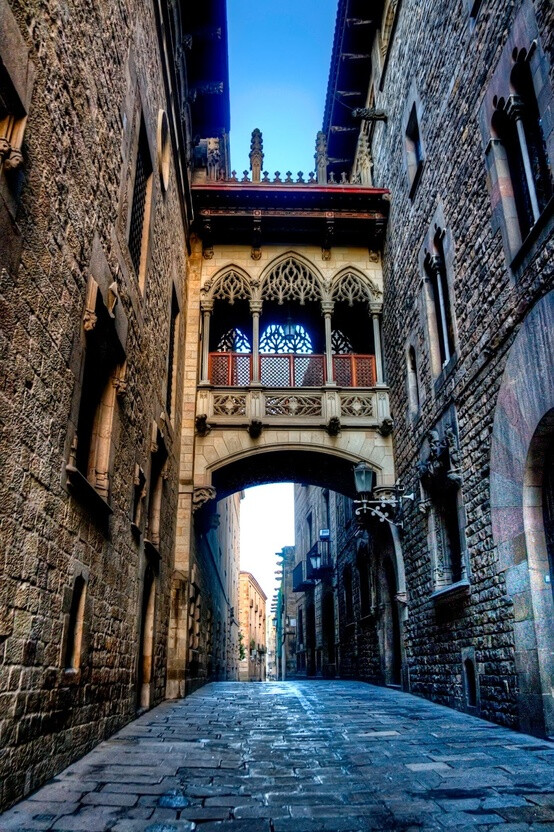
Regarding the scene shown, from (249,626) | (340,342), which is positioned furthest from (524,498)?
(249,626)

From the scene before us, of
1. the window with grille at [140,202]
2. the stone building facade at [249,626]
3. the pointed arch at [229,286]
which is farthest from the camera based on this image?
the stone building facade at [249,626]

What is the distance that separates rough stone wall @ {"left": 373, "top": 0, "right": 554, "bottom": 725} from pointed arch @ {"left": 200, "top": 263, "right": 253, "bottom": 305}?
306 cm

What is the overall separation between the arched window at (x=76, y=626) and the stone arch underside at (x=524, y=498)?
3838mm

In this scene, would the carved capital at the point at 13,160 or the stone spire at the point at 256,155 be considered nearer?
the carved capital at the point at 13,160

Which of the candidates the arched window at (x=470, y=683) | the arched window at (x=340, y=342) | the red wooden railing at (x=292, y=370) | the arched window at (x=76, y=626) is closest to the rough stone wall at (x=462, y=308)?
the arched window at (x=470, y=683)

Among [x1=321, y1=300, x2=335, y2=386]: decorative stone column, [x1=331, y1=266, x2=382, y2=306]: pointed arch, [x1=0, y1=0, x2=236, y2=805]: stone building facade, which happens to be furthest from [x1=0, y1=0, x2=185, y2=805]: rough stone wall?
[x1=331, y1=266, x2=382, y2=306]: pointed arch

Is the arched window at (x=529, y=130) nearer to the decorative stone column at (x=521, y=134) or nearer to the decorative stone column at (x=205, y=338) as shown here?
the decorative stone column at (x=521, y=134)

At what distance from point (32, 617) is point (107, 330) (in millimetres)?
2612

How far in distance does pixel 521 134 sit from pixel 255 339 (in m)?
6.73

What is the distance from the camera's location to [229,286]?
12.9 metres

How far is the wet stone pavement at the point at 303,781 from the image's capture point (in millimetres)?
3193

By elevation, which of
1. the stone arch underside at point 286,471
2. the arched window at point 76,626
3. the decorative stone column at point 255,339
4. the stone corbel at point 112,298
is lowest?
the arched window at point 76,626

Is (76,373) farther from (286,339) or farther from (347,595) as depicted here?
(347,595)

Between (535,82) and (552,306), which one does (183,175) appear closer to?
(535,82)
